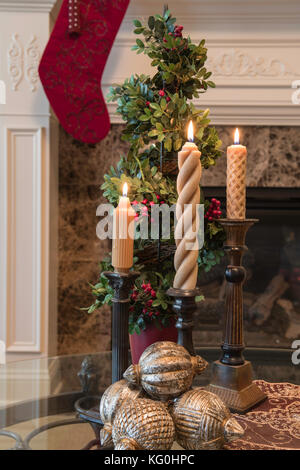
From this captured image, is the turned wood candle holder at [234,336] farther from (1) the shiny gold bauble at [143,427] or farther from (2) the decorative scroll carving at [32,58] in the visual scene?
(2) the decorative scroll carving at [32,58]

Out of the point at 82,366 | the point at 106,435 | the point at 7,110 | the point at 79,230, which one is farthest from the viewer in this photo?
the point at 79,230

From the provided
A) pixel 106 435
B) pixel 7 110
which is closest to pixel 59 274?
pixel 7 110

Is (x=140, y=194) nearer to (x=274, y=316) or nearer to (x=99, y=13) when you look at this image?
(x=99, y=13)

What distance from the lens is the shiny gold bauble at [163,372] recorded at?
57 cm

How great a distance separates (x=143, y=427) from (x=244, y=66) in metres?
1.70

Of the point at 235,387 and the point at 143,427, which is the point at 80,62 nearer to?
the point at 235,387

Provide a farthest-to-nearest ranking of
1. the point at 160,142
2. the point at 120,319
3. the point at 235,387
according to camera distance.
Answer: the point at 160,142 < the point at 235,387 < the point at 120,319

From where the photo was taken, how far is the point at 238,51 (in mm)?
1947

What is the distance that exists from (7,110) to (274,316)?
1364 millimetres

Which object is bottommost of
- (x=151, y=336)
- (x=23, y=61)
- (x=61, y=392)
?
(x=61, y=392)

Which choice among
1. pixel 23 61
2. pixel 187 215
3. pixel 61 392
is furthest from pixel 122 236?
pixel 23 61

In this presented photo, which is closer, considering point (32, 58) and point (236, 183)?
point (236, 183)

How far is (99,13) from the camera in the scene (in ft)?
5.93

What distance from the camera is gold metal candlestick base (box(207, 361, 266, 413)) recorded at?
748 mm
